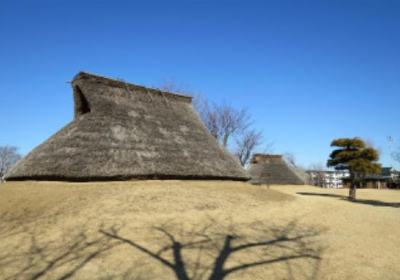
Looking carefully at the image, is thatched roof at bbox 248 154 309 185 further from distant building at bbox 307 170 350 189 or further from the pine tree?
distant building at bbox 307 170 350 189

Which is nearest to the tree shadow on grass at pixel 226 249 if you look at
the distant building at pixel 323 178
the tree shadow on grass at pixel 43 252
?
the tree shadow on grass at pixel 43 252

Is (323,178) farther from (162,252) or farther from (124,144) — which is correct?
(162,252)

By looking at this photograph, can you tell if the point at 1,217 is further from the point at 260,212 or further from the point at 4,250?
the point at 260,212

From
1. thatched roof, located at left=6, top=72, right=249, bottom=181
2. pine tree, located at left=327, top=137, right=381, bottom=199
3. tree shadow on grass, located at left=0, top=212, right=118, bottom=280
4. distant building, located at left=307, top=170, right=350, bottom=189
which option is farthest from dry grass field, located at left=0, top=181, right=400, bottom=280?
distant building, located at left=307, top=170, right=350, bottom=189

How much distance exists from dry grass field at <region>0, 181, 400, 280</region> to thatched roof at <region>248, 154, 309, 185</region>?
18888 millimetres

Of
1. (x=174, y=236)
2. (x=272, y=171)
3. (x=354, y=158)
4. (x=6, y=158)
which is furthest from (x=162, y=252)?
(x=6, y=158)

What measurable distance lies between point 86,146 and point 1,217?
12.5 feet

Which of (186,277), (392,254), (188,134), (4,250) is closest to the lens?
(186,277)

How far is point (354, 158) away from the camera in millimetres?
19219

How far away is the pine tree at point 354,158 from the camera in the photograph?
61.5 feet

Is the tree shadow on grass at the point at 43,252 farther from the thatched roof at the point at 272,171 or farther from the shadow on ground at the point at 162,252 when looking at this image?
the thatched roof at the point at 272,171

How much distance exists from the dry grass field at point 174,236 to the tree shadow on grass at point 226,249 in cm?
2

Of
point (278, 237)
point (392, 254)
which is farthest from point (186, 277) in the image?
point (392, 254)

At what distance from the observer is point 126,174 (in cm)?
998
